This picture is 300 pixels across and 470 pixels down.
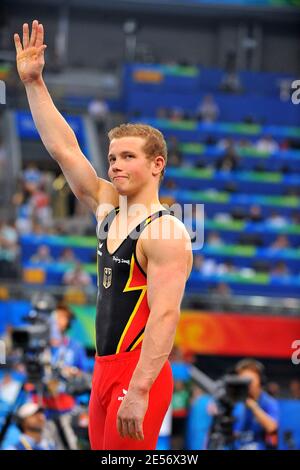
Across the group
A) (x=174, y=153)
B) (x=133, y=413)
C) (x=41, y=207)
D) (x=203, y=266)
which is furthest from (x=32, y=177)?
(x=133, y=413)

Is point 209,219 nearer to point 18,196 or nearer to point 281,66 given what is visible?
point 18,196

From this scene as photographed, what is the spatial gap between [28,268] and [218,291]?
11.3ft

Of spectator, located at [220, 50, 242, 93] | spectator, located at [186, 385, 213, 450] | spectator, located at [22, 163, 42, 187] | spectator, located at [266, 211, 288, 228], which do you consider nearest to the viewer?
spectator, located at [186, 385, 213, 450]

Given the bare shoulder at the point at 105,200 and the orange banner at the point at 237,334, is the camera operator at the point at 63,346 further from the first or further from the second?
the orange banner at the point at 237,334

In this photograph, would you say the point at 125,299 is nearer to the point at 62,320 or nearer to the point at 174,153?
the point at 62,320

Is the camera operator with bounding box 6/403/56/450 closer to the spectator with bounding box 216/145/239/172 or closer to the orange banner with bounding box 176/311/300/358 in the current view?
the orange banner with bounding box 176/311/300/358

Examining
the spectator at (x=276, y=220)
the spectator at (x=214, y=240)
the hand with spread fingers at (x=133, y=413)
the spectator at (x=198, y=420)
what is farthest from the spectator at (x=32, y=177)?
the hand with spread fingers at (x=133, y=413)

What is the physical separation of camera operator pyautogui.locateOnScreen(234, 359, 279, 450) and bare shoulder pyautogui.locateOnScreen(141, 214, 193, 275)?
3.32m

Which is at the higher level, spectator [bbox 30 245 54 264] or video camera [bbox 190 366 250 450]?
video camera [bbox 190 366 250 450]

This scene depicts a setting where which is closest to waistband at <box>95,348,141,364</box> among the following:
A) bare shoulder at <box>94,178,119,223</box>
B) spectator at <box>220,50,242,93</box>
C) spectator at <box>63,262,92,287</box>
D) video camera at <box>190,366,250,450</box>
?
bare shoulder at <box>94,178,119,223</box>

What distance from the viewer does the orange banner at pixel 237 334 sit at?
15438mm

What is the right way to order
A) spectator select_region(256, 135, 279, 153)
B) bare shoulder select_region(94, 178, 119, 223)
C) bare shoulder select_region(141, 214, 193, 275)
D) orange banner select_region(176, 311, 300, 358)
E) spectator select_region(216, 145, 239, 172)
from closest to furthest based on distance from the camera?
1. bare shoulder select_region(141, 214, 193, 275)
2. bare shoulder select_region(94, 178, 119, 223)
3. orange banner select_region(176, 311, 300, 358)
4. spectator select_region(216, 145, 239, 172)
5. spectator select_region(256, 135, 279, 153)

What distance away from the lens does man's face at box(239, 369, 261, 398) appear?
23.1 ft

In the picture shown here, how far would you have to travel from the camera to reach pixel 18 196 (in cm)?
1886
